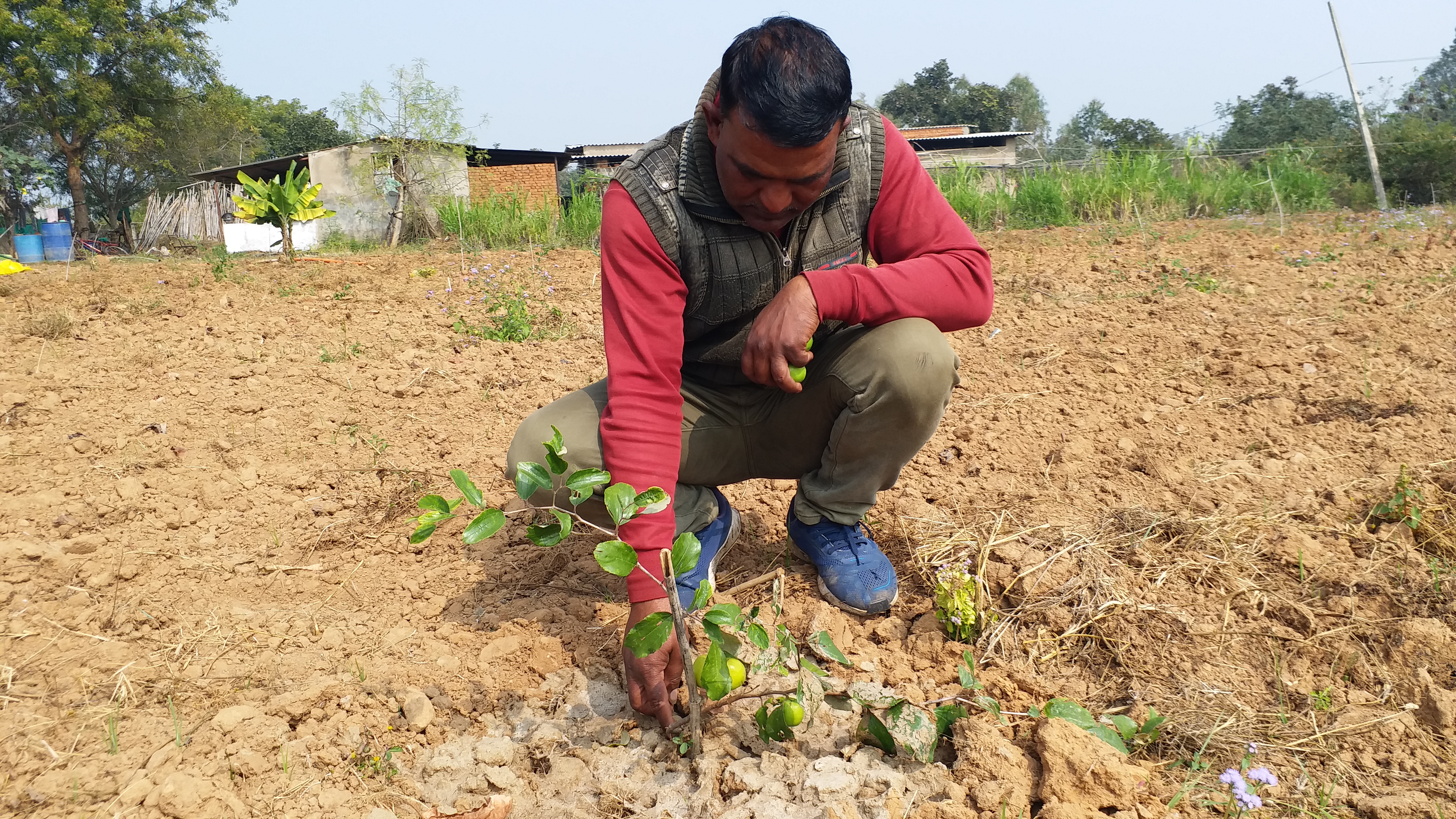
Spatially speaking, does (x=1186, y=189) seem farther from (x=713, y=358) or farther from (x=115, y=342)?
(x=115, y=342)

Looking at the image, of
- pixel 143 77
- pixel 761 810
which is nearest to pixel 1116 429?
pixel 761 810

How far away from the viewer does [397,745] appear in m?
1.70

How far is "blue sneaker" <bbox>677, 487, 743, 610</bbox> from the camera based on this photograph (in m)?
2.01

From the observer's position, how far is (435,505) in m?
1.32

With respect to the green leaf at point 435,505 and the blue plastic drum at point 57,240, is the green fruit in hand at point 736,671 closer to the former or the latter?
the green leaf at point 435,505

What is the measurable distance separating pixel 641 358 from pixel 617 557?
20.8 inches

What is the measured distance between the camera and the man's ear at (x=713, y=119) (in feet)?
5.57

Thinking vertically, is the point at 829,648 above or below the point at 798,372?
below

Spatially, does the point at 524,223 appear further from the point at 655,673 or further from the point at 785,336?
the point at 655,673

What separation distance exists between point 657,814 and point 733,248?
3.69 feet

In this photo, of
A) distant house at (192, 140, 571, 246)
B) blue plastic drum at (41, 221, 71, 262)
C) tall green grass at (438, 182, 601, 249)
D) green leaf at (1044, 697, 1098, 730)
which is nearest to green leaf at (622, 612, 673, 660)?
green leaf at (1044, 697, 1098, 730)

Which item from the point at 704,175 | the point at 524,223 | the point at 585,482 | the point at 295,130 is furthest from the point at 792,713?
the point at 295,130

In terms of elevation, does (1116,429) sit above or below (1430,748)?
above

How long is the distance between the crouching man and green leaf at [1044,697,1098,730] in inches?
23.0
